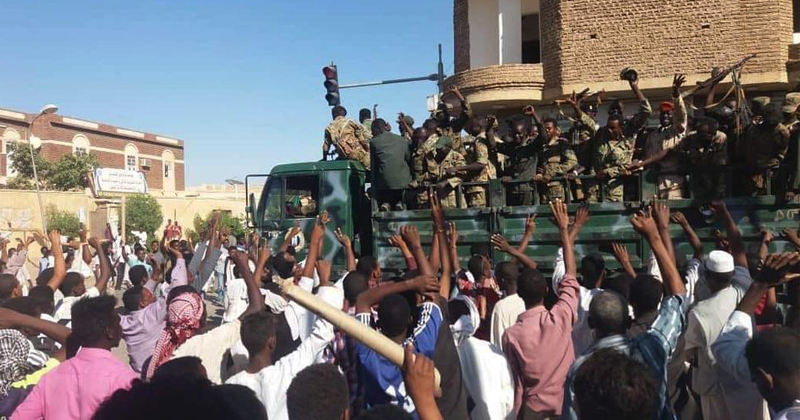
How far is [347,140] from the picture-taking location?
30.1 feet

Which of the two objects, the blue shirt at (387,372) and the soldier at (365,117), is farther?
the soldier at (365,117)

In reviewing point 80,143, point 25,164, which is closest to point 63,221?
point 25,164

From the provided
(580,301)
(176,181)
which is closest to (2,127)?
(176,181)

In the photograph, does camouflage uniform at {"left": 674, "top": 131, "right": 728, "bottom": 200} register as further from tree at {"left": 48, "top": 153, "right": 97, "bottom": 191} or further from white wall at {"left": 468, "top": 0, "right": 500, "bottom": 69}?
tree at {"left": 48, "top": 153, "right": 97, "bottom": 191}

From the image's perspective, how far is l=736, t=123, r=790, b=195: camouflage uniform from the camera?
5.64 m

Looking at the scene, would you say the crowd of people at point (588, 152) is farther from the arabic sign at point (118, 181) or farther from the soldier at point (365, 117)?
the arabic sign at point (118, 181)

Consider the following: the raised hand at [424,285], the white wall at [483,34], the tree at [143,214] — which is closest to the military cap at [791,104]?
the raised hand at [424,285]

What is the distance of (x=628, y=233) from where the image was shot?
6.36 m

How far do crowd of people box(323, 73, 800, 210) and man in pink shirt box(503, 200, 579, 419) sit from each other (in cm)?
322

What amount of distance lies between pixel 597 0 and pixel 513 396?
12.9 meters

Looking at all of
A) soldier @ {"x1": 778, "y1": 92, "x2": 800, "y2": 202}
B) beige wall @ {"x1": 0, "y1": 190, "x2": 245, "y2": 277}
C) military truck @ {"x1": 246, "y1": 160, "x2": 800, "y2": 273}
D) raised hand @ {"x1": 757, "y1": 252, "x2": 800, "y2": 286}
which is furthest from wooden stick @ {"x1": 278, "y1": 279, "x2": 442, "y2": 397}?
beige wall @ {"x1": 0, "y1": 190, "x2": 245, "y2": 277}

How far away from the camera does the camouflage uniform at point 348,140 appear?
30.0ft

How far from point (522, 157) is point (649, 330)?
522 centimetres

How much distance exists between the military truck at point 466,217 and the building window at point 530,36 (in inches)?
441
